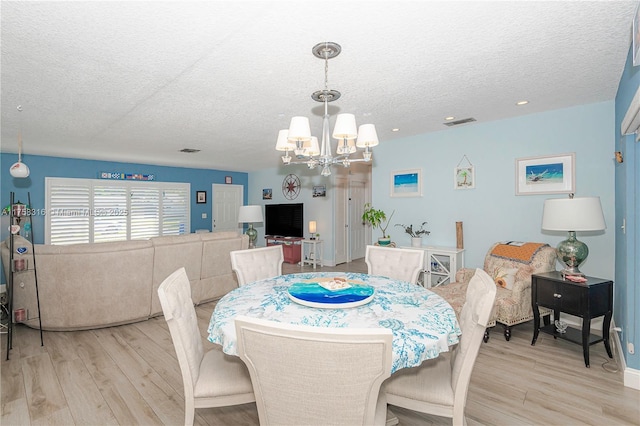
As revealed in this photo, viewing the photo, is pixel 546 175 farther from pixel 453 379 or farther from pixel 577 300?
pixel 453 379

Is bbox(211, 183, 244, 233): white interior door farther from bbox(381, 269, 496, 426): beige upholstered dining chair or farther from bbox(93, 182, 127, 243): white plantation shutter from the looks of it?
bbox(381, 269, 496, 426): beige upholstered dining chair

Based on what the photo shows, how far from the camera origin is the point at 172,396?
2189 mm

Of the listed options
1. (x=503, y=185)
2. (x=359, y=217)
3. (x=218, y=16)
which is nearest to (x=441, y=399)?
(x=218, y=16)

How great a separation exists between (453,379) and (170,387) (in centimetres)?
196

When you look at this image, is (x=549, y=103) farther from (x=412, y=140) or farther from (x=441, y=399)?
(x=441, y=399)

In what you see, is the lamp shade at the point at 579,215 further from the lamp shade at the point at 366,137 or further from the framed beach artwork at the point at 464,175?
the lamp shade at the point at 366,137

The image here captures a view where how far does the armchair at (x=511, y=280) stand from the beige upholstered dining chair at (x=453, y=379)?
1.52m

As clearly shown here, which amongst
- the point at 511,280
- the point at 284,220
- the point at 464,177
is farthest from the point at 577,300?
the point at 284,220

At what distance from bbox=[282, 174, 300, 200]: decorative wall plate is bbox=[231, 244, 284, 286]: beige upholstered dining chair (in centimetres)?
473

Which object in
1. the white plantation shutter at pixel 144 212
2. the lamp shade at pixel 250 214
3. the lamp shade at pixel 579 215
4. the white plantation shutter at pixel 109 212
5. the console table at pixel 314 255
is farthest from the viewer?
the white plantation shutter at pixel 144 212

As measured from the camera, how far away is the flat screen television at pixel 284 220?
7488 mm

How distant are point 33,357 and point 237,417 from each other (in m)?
2.10

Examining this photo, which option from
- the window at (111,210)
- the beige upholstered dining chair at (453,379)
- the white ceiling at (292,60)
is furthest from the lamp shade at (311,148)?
the window at (111,210)

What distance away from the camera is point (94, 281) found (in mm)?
3307
